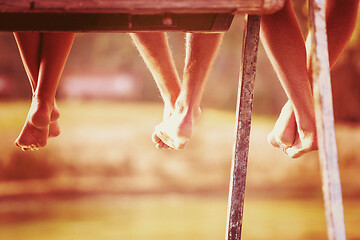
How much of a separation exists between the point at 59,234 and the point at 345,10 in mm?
7480

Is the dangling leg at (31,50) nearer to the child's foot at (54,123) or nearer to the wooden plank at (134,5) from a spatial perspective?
the child's foot at (54,123)

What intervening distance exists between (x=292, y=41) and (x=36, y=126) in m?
0.65

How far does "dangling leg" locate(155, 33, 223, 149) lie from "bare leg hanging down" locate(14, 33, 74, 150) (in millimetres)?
306

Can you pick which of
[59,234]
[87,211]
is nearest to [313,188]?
[87,211]

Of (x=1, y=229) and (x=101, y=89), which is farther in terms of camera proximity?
(x=101, y=89)

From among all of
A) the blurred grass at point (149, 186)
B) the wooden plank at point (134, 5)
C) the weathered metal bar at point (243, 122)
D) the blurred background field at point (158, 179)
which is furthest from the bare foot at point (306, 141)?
the blurred grass at point (149, 186)

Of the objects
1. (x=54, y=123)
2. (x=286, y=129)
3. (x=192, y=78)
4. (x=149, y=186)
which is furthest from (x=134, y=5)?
(x=149, y=186)

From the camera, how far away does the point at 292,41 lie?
1.24 m

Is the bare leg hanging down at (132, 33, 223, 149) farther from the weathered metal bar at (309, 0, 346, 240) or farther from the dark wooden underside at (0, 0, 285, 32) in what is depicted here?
the weathered metal bar at (309, 0, 346, 240)

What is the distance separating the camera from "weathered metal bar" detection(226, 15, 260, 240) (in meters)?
1.13

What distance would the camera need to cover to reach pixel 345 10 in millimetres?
1328

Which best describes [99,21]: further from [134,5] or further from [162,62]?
[162,62]

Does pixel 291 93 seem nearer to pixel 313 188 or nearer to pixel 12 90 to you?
pixel 313 188

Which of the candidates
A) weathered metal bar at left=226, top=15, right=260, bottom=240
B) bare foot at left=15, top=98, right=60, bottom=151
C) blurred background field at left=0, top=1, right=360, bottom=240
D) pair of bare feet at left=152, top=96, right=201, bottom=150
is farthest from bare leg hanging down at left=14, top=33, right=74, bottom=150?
blurred background field at left=0, top=1, right=360, bottom=240
